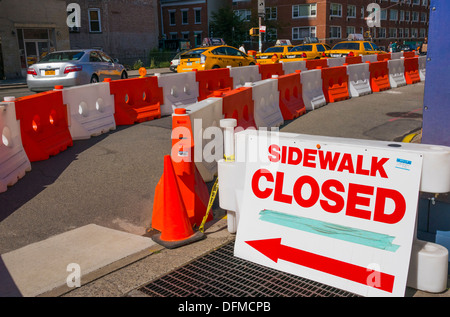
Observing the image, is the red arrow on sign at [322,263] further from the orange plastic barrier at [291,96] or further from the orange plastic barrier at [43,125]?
the orange plastic barrier at [291,96]

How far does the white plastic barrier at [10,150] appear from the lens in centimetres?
658

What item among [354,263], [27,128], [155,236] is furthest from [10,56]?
[354,263]

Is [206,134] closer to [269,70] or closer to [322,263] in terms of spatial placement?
[322,263]

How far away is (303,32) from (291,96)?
52.7m

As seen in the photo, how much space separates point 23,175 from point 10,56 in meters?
27.1

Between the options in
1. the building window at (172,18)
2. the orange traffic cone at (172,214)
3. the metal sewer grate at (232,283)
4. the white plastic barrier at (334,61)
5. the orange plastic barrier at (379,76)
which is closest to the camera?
the metal sewer grate at (232,283)

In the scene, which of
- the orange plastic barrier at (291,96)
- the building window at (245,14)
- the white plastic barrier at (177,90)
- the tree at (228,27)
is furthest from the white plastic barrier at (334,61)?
the building window at (245,14)

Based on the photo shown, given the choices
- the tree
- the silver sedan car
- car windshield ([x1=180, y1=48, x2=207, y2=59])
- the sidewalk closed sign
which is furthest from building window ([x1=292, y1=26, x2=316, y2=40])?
the sidewalk closed sign

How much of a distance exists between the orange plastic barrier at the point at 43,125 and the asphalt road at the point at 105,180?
7.1 inches

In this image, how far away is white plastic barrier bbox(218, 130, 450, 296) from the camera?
3652mm

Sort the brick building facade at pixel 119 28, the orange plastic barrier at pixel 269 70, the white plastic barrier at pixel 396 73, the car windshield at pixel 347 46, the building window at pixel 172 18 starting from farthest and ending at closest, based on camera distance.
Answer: the building window at pixel 172 18 < the brick building facade at pixel 119 28 < the car windshield at pixel 347 46 < the white plastic barrier at pixel 396 73 < the orange plastic barrier at pixel 269 70

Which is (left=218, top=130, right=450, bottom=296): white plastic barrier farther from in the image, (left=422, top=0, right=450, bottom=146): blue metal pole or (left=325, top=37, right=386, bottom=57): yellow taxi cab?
(left=325, top=37, right=386, bottom=57): yellow taxi cab

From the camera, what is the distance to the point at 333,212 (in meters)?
4.05

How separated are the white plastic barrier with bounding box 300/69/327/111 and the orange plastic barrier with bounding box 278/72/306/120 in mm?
272
